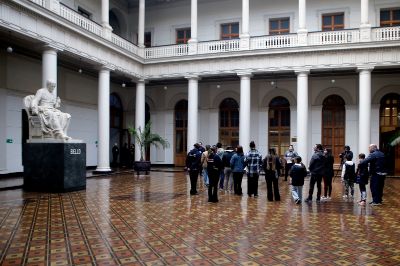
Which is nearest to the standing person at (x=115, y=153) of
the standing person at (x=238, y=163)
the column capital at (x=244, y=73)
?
the column capital at (x=244, y=73)

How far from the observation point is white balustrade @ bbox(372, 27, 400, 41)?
19094mm

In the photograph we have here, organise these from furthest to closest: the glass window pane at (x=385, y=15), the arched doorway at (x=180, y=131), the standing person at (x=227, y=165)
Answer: the arched doorway at (x=180, y=131) → the glass window pane at (x=385, y=15) → the standing person at (x=227, y=165)

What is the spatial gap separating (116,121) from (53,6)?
12.1m

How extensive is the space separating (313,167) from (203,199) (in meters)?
3.42

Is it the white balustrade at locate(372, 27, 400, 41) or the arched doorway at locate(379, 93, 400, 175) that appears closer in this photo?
the white balustrade at locate(372, 27, 400, 41)

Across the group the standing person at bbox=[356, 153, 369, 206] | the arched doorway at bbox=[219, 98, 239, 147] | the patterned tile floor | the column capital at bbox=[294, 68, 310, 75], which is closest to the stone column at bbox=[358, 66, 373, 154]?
the column capital at bbox=[294, 68, 310, 75]

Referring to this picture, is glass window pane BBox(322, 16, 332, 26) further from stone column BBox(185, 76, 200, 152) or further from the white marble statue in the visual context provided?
the white marble statue

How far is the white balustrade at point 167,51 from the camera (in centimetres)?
2283

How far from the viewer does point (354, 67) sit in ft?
64.3

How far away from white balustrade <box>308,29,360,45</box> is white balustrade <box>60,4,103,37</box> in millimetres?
11191

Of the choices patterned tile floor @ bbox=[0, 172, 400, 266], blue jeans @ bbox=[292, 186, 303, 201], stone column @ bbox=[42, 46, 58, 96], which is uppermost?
stone column @ bbox=[42, 46, 58, 96]

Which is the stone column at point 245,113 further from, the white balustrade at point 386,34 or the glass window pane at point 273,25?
the white balustrade at point 386,34

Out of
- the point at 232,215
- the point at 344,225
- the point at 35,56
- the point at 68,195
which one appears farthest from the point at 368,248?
the point at 35,56

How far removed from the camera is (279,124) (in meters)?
24.0
